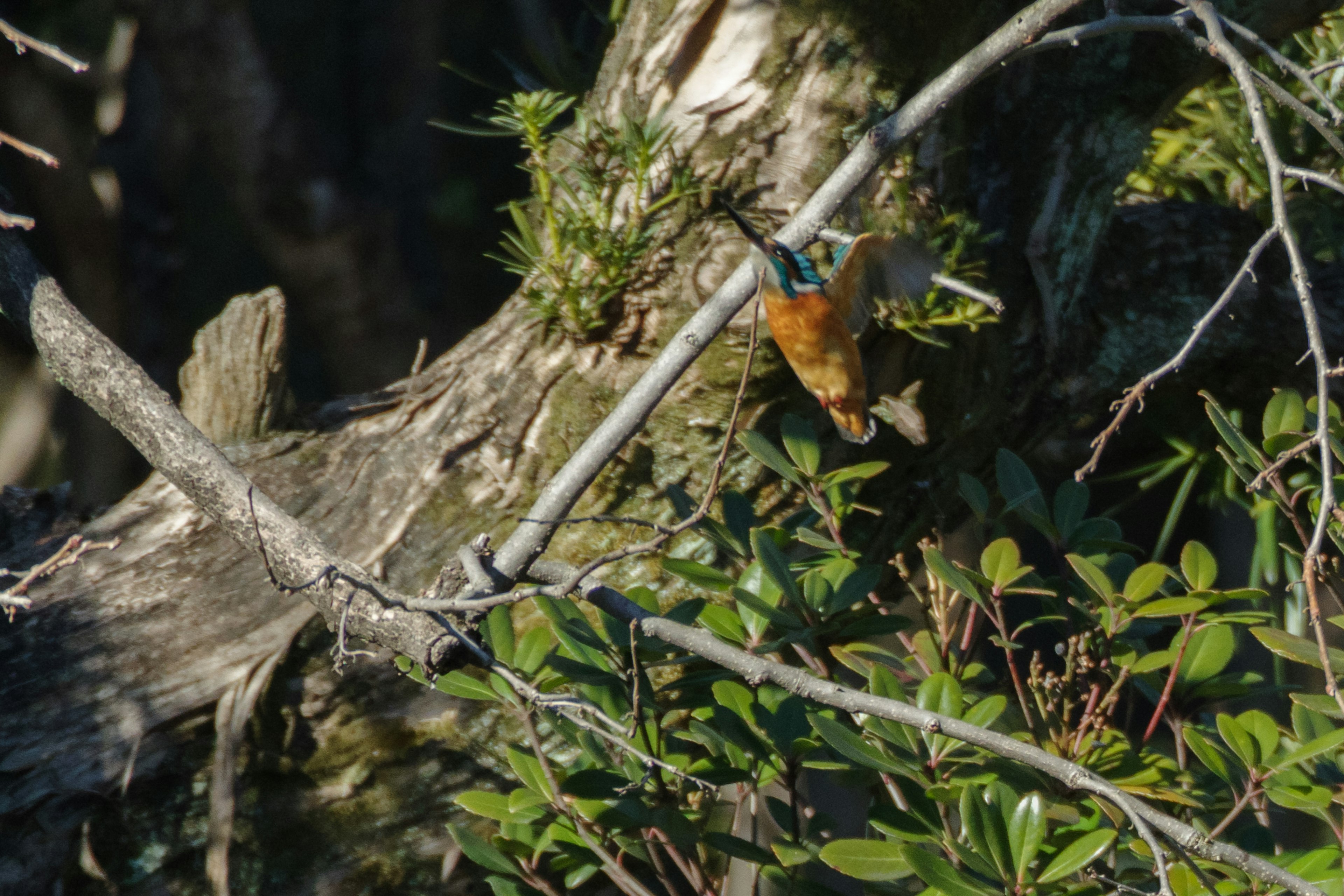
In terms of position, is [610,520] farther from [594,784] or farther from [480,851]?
[480,851]

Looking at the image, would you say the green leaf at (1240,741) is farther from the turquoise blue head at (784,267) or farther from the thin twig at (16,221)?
the thin twig at (16,221)

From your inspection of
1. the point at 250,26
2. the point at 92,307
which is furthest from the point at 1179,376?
the point at 92,307

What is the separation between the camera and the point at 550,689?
3.34 feet

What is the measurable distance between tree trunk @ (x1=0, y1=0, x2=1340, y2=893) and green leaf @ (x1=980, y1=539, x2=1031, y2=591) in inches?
17.8

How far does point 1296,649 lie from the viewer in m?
0.90

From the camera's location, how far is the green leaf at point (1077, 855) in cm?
79

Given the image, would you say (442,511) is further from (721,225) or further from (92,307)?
(92,307)

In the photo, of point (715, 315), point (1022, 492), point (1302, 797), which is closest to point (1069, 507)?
point (1022, 492)

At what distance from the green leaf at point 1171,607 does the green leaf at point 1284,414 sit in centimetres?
25

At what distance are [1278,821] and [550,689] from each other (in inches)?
101

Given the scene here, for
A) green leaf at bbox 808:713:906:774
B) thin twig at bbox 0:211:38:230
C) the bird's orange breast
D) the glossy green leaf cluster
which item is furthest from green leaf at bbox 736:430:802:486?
thin twig at bbox 0:211:38:230

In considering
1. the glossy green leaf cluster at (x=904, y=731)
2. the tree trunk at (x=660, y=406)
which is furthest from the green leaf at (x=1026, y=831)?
the tree trunk at (x=660, y=406)

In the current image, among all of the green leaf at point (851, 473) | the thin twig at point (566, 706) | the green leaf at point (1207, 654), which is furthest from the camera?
the green leaf at point (851, 473)

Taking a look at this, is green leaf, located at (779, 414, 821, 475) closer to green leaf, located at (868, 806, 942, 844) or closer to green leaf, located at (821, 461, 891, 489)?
green leaf, located at (821, 461, 891, 489)
